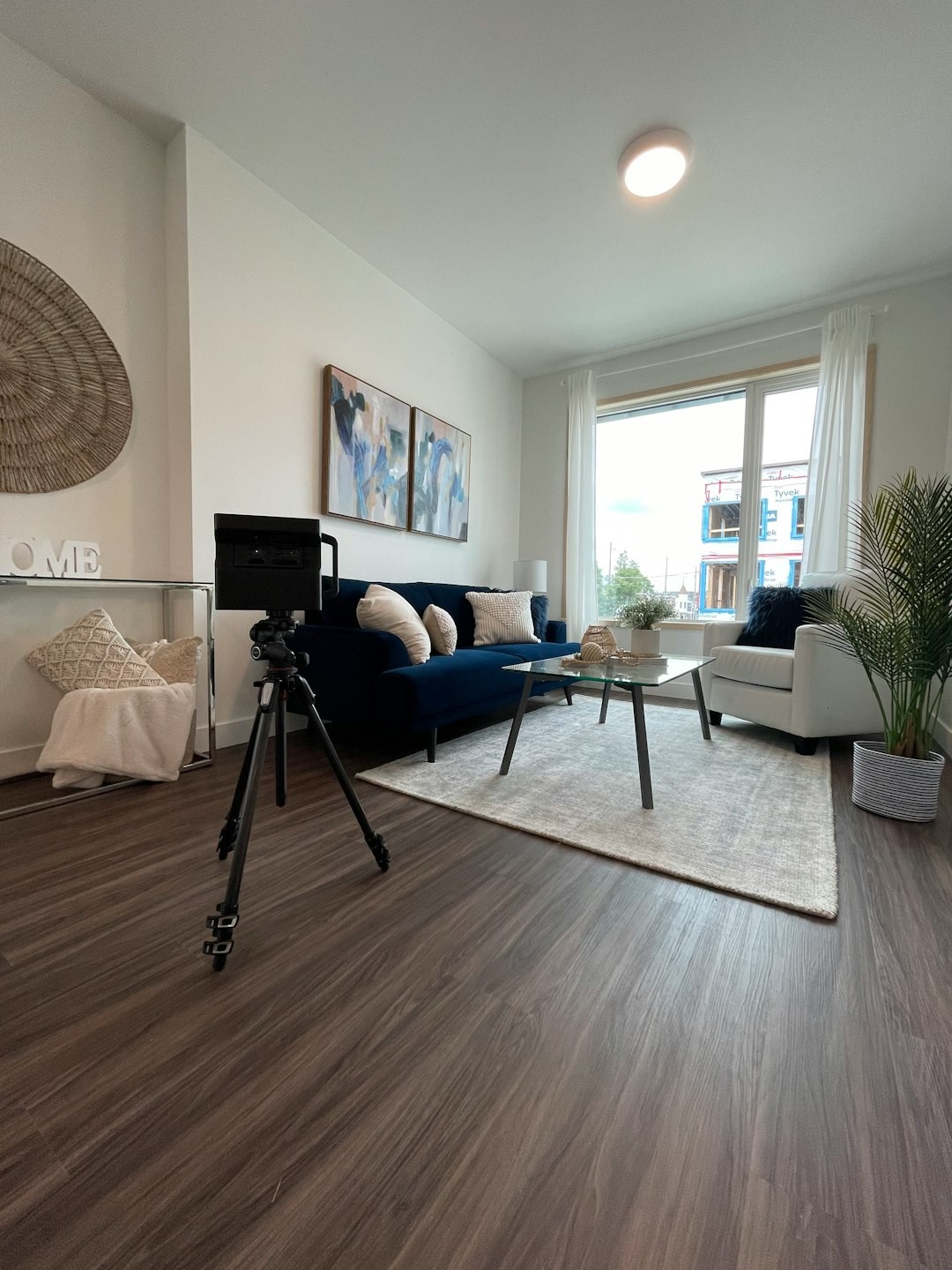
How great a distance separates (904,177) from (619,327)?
70.0 inches

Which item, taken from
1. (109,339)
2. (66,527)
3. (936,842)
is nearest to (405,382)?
(109,339)

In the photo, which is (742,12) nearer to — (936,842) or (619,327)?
(619,327)

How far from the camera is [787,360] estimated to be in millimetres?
3816

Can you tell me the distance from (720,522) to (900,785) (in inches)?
111

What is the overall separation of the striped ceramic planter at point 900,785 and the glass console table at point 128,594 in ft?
8.55

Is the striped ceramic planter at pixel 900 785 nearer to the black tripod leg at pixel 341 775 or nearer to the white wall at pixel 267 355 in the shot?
the black tripod leg at pixel 341 775

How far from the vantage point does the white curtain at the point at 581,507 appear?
4.55m

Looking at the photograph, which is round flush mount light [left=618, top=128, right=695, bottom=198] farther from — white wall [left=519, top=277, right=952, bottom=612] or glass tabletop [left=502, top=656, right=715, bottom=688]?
glass tabletop [left=502, top=656, right=715, bottom=688]

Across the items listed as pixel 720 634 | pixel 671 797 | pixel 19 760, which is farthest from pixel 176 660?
pixel 720 634

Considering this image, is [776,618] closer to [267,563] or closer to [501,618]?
[501,618]

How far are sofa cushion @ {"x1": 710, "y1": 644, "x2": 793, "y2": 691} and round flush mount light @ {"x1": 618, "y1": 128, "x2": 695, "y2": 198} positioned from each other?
2.37 meters

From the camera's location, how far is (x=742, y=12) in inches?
72.7

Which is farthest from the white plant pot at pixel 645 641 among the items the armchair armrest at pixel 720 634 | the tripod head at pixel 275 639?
the tripod head at pixel 275 639

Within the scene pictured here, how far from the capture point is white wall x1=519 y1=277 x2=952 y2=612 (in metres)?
3.32
